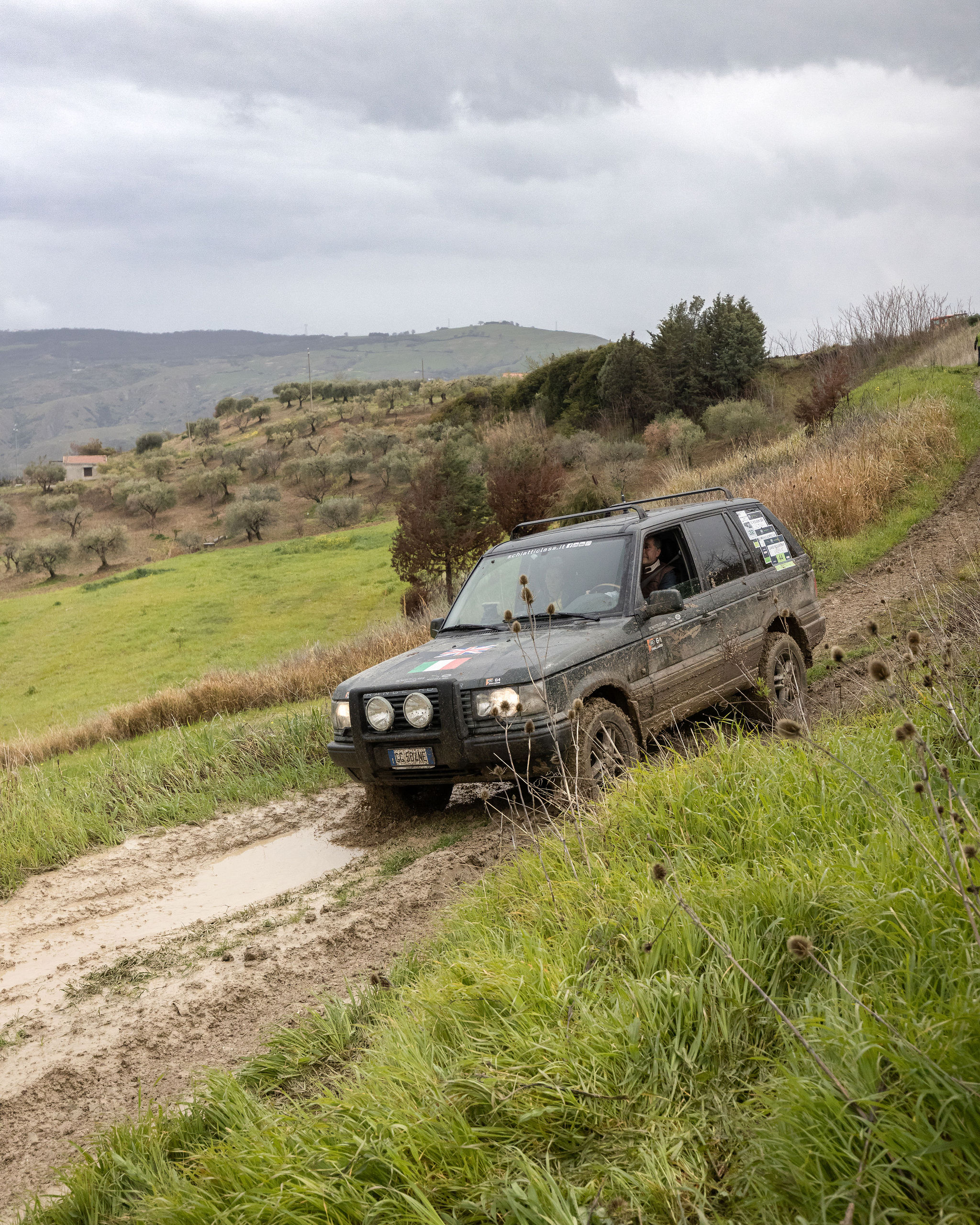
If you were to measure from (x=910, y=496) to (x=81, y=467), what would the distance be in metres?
97.0

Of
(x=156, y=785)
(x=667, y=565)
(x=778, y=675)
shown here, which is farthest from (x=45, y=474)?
(x=778, y=675)

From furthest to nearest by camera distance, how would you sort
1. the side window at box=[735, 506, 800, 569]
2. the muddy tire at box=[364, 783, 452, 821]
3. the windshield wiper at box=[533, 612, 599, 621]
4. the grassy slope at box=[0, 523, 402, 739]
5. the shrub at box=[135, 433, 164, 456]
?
the shrub at box=[135, 433, 164, 456]
the grassy slope at box=[0, 523, 402, 739]
the side window at box=[735, 506, 800, 569]
the muddy tire at box=[364, 783, 452, 821]
the windshield wiper at box=[533, 612, 599, 621]

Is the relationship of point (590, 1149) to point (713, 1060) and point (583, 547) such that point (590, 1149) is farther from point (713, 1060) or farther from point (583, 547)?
point (583, 547)

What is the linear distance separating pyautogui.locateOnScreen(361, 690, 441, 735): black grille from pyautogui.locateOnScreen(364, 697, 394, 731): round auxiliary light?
0.06ft

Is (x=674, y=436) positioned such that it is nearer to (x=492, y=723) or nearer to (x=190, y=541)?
(x=190, y=541)

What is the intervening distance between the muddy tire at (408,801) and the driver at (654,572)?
2.19 m

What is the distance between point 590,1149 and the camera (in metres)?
2.45

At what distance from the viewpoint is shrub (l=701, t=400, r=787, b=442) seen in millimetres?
47281

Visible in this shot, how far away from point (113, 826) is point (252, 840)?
1655 mm

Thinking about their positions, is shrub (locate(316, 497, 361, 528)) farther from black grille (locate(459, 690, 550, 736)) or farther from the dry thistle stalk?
the dry thistle stalk

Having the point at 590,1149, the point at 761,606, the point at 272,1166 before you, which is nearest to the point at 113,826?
the point at 761,606

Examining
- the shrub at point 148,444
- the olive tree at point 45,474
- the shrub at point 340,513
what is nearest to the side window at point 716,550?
the shrub at point 340,513

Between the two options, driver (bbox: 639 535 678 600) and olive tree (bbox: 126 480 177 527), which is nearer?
driver (bbox: 639 535 678 600)

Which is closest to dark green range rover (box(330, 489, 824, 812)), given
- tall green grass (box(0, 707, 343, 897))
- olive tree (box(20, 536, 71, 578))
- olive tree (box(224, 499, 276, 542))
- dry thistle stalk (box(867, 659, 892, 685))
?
dry thistle stalk (box(867, 659, 892, 685))
